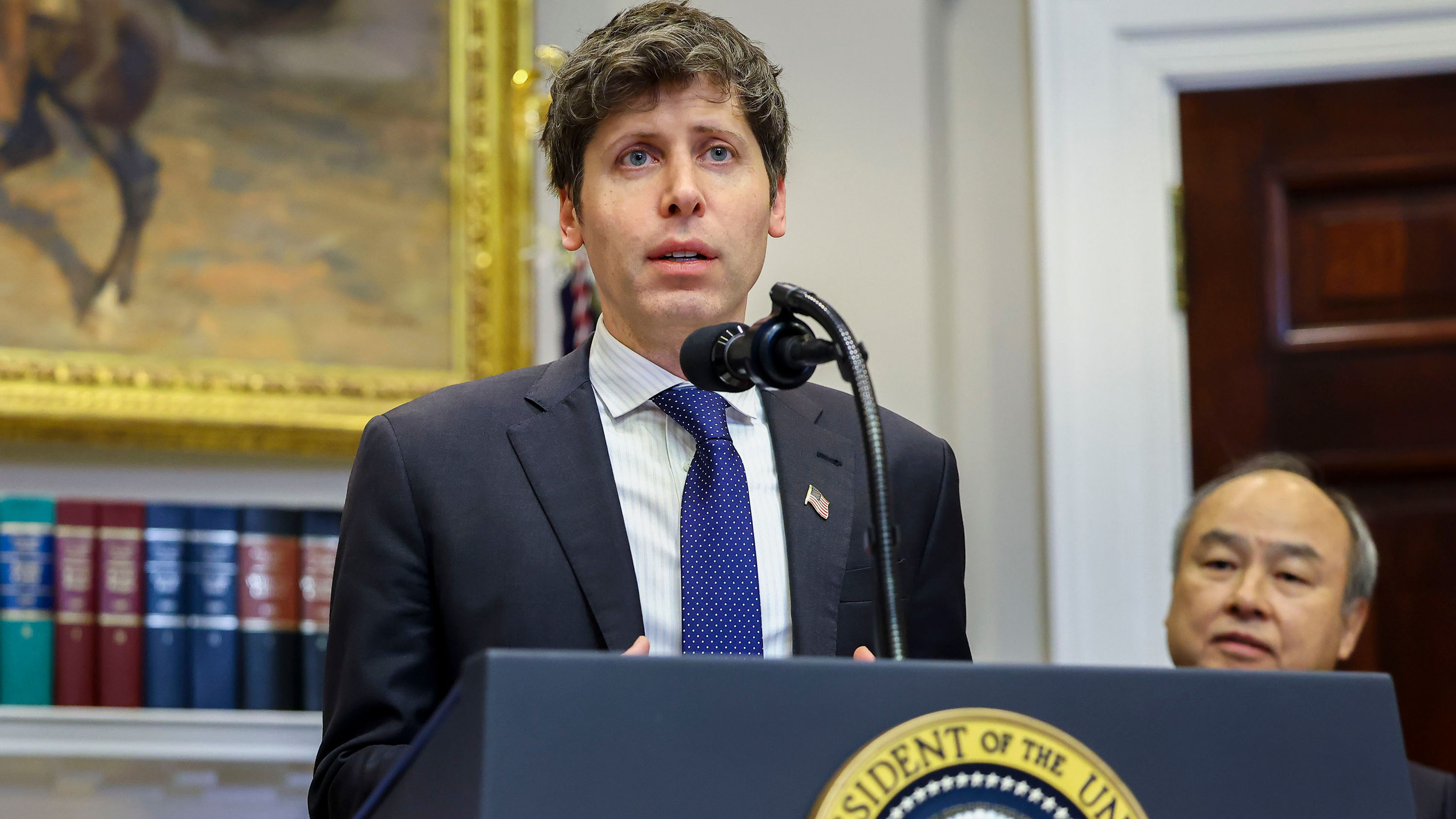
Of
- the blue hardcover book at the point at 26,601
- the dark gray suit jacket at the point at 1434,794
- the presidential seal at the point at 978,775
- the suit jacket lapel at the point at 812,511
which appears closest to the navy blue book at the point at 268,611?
the blue hardcover book at the point at 26,601

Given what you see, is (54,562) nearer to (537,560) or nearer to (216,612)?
(216,612)

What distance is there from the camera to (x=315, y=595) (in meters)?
2.35

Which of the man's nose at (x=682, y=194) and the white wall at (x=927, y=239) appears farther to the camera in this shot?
the white wall at (x=927, y=239)

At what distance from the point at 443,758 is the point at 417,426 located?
0.59 metres

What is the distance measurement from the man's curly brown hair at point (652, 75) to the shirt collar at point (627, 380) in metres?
0.15

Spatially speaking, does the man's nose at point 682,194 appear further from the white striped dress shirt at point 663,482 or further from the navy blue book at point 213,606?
the navy blue book at point 213,606

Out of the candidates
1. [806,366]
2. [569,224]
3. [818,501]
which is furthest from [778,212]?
[806,366]

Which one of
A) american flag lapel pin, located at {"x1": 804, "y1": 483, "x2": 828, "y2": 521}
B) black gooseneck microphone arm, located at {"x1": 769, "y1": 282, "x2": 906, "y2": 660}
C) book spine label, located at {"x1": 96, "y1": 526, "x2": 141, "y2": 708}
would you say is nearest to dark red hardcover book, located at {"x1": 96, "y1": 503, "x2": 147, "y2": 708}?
book spine label, located at {"x1": 96, "y1": 526, "x2": 141, "y2": 708}

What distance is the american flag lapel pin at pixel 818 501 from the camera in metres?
1.30

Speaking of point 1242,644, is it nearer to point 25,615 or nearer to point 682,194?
point 682,194

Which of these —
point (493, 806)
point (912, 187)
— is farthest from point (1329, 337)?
point (493, 806)

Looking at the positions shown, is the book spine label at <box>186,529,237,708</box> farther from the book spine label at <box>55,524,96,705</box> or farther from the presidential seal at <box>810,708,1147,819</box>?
the presidential seal at <box>810,708,1147,819</box>

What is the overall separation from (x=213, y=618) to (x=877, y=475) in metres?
1.69

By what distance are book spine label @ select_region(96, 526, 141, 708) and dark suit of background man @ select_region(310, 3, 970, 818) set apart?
116 centimetres
